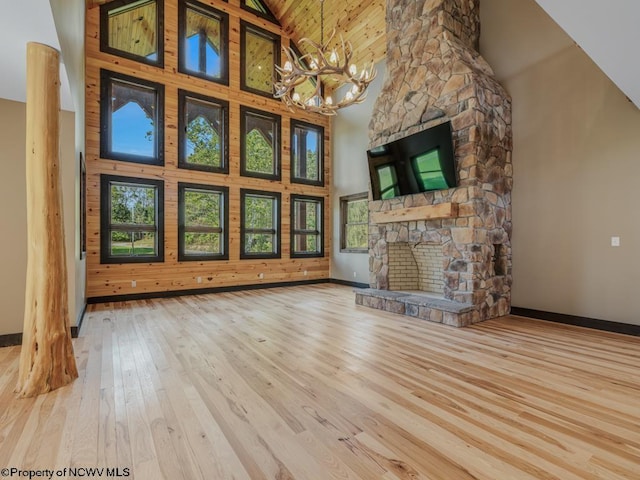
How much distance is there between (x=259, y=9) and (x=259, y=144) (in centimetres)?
329

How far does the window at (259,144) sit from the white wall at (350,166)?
157cm

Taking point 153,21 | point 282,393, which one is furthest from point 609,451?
point 153,21

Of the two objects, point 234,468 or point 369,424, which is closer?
point 234,468

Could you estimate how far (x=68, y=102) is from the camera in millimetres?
3270

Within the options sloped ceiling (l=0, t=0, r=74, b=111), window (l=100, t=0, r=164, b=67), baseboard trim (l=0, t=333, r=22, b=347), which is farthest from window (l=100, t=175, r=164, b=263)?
sloped ceiling (l=0, t=0, r=74, b=111)

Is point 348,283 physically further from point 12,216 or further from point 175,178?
point 12,216

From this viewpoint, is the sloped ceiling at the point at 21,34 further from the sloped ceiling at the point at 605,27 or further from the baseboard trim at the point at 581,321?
the baseboard trim at the point at 581,321

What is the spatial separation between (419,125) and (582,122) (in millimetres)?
2060

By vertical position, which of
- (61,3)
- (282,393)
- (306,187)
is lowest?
(282,393)

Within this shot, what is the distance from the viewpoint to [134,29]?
616 cm

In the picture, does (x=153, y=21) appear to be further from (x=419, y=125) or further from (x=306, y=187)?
(x=419, y=125)

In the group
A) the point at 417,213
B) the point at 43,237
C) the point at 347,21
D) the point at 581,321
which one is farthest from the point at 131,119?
the point at 581,321

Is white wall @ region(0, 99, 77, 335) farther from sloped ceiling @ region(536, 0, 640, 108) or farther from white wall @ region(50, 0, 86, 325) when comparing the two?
sloped ceiling @ region(536, 0, 640, 108)

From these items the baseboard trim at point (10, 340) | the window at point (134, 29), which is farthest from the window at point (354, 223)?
the baseboard trim at point (10, 340)
